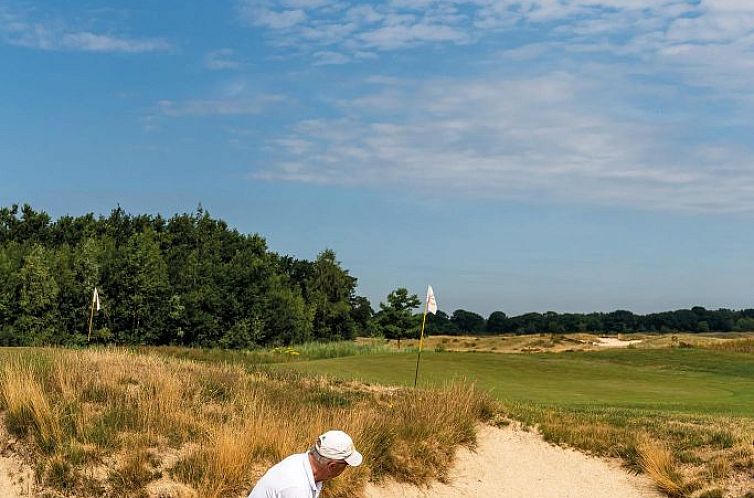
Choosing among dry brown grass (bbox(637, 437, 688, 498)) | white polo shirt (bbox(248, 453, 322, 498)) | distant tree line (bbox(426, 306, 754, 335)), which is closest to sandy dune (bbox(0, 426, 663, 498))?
dry brown grass (bbox(637, 437, 688, 498))

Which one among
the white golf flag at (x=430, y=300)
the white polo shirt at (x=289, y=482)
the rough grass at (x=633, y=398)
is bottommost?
the rough grass at (x=633, y=398)

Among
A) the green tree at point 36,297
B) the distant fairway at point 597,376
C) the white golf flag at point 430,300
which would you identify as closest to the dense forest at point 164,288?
the green tree at point 36,297

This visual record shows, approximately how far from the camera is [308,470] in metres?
5.60

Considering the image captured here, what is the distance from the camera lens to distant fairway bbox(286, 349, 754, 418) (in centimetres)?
2352

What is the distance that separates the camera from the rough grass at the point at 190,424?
34.2ft

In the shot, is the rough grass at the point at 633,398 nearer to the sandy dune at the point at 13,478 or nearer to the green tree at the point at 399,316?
the sandy dune at the point at 13,478

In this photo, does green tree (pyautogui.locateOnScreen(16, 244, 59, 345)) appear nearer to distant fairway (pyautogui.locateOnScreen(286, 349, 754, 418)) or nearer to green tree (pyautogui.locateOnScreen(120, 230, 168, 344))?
green tree (pyautogui.locateOnScreen(120, 230, 168, 344))

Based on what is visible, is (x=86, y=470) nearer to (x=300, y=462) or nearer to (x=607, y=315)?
(x=300, y=462)

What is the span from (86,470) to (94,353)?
21.0 ft

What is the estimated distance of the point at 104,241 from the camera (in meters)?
69.1

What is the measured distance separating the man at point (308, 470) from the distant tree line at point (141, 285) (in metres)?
44.5

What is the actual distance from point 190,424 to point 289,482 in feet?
21.6

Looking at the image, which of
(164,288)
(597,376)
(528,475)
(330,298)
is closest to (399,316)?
(330,298)

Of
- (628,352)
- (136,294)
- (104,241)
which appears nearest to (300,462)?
(628,352)
